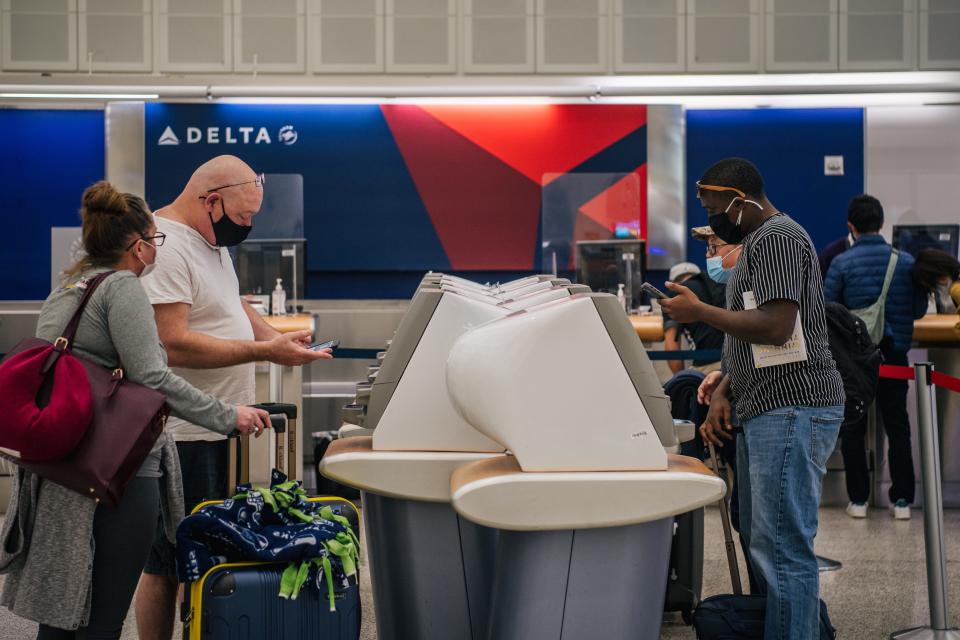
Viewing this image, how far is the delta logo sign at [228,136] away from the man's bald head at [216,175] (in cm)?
573

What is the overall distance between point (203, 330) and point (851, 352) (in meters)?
2.18

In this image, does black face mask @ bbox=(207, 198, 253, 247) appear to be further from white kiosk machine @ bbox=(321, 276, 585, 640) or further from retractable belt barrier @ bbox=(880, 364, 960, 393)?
retractable belt barrier @ bbox=(880, 364, 960, 393)

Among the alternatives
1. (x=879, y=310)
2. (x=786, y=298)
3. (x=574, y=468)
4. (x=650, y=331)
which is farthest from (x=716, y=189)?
(x=650, y=331)

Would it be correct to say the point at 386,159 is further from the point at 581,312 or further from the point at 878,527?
the point at 581,312

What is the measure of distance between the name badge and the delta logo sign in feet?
21.3

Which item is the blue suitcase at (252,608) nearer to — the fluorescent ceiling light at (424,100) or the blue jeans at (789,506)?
the blue jeans at (789,506)

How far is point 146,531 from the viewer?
2434 mm

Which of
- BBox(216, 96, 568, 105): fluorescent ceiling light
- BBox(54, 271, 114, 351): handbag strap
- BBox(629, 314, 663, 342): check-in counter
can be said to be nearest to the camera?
BBox(54, 271, 114, 351): handbag strap

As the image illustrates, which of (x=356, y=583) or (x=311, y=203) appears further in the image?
(x=311, y=203)

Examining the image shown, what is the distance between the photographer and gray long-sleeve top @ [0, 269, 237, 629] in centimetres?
233

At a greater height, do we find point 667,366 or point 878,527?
point 667,366

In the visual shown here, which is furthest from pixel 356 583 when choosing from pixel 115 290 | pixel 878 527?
pixel 878 527

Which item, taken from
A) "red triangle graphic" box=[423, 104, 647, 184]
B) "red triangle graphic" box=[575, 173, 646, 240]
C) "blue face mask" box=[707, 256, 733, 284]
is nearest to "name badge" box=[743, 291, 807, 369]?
"blue face mask" box=[707, 256, 733, 284]

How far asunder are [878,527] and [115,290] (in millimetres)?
4488
